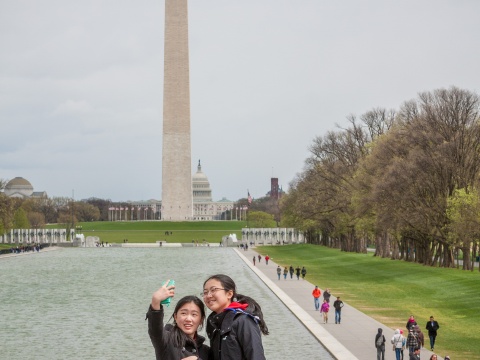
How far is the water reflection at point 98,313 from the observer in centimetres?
2139

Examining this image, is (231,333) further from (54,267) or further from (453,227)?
(54,267)

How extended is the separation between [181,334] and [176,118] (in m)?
116

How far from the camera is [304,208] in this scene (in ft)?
252

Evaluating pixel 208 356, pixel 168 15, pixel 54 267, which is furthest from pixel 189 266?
pixel 168 15

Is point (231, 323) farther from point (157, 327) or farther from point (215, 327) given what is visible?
point (157, 327)

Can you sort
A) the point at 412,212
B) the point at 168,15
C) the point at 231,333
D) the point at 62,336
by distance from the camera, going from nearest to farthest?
the point at 231,333
the point at 62,336
the point at 412,212
the point at 168,15

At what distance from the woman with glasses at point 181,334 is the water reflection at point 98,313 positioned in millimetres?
14517

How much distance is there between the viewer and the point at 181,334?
562 cm

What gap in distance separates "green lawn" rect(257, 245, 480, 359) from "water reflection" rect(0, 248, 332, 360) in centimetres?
323

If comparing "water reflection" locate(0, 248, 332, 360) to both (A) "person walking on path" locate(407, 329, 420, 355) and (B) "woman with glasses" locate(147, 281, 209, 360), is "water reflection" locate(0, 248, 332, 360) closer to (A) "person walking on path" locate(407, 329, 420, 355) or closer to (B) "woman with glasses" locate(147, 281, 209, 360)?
(A) "person walking on path" locate(407, 329, 420, 355)

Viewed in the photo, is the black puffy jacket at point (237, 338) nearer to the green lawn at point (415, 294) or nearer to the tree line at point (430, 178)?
the green lawn at point (415, 294)

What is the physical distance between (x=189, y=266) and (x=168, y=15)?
2503 inches

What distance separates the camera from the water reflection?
2139 cm

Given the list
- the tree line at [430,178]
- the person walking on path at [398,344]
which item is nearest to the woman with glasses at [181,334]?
the person walking on path at [398,344]
